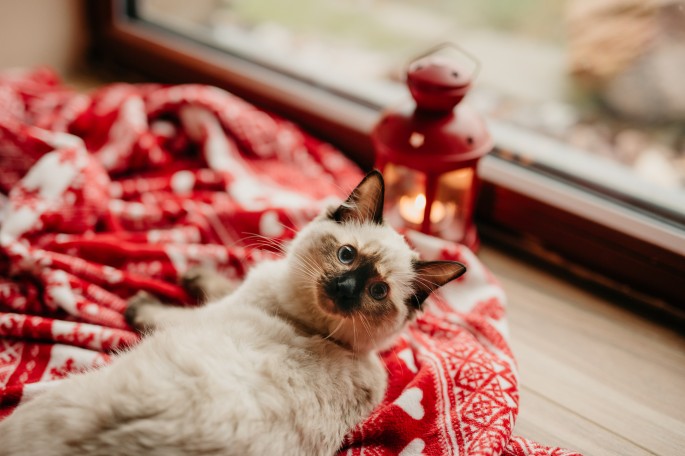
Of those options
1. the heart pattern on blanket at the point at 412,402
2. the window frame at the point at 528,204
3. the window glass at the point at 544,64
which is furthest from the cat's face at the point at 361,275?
the window glass at the point at 544,64

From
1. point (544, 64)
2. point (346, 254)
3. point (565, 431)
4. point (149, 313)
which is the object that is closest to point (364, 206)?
point (346, 254)

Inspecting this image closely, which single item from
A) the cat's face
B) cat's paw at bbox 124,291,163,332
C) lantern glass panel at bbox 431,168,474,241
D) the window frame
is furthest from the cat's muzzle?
the window frame

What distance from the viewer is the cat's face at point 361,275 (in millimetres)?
1100

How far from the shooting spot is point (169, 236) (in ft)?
5.11

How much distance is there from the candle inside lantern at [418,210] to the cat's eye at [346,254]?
48 cm

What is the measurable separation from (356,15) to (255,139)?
0.77 meters

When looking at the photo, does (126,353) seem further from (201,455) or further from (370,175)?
(370,175)

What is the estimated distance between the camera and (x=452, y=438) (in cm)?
112

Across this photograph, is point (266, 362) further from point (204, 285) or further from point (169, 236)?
point (169, 236)

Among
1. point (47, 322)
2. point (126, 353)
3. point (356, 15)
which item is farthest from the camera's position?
point (356, 15)

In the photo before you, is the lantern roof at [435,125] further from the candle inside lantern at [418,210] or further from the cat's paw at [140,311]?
the cat's paw at [140,311]

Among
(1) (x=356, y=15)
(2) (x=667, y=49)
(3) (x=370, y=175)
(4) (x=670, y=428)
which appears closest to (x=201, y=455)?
(3) (x=370, y=175)

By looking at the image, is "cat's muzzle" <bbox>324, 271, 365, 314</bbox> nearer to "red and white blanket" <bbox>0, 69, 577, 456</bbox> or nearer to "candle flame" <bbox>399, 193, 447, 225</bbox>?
"red and white blanket" <bbox>0, 69, 577, 456</bbox>

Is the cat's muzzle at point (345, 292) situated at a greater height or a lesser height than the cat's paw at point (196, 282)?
greater
